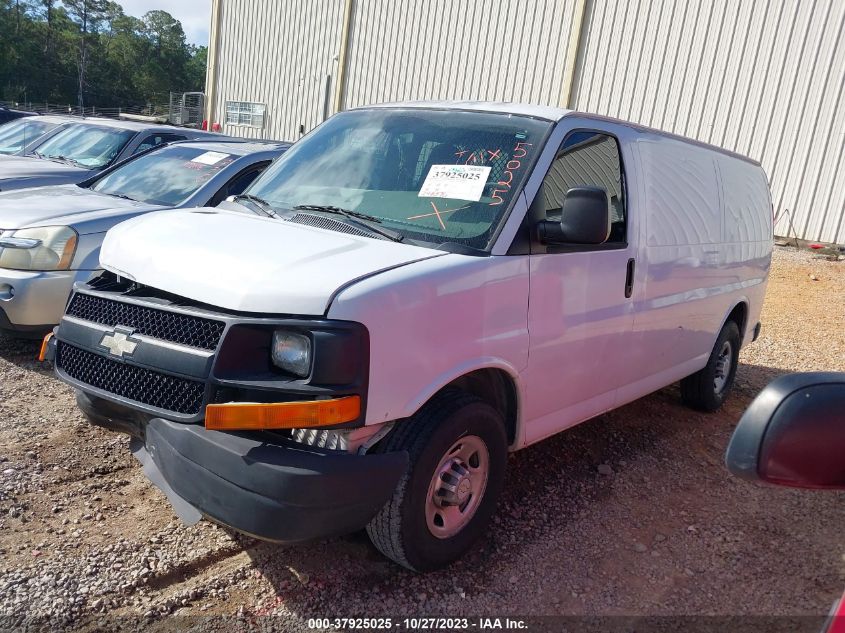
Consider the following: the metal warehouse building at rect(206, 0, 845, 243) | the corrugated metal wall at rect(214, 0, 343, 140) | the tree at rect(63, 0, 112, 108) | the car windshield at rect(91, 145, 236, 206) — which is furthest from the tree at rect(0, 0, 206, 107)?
the car windshield at rect(91, 145, 236, 206)

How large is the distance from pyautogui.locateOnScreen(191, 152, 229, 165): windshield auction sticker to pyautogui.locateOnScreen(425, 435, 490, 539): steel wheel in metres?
4.24

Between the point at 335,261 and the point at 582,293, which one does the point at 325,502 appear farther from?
the point at 582,293

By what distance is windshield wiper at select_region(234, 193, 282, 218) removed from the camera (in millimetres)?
3634

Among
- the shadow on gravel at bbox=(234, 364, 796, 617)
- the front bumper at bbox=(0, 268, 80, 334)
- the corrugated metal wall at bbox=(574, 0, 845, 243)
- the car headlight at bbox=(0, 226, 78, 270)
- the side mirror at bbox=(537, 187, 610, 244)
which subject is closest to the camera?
the shadow on gravel at bbox=(234, 364, 796, 617)

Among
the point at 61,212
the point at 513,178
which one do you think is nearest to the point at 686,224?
the point at 513,178

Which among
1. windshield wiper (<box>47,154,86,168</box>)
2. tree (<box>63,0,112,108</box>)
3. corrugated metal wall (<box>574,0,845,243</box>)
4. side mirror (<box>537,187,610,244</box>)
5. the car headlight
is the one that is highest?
tree (<box>63,0,112,108</box>)

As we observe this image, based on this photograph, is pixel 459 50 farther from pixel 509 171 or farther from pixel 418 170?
pixel 509 171

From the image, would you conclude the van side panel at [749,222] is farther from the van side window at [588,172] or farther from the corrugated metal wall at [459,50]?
the corrugated metal wall at [459,50]

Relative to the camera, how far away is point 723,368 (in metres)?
6.02

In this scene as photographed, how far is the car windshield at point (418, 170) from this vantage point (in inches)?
131

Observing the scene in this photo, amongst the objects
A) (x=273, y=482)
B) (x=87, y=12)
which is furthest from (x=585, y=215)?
(x=87, y=12)

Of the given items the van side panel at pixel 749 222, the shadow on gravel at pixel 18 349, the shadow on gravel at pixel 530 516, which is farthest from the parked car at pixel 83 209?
the van side panel at pixel 749 222

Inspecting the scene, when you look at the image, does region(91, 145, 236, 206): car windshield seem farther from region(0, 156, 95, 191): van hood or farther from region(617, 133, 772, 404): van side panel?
region(617, 133, 772, 404): van side panel

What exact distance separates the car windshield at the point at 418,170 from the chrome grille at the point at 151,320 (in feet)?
3.31
